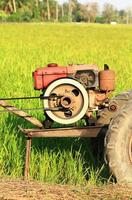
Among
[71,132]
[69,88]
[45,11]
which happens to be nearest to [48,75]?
[69,88]

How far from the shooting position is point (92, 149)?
391 centimetres

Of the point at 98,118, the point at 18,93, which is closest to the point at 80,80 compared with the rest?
the point at 98,118

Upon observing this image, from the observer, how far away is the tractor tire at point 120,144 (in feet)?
10.2

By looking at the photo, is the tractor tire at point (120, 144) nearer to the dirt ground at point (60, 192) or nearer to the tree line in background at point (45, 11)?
the dirt ground at point (60, 192)

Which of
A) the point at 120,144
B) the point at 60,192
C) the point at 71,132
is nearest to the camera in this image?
the point at 60,192

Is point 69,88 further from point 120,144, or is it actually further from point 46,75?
point 120,144

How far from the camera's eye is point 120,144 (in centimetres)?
314

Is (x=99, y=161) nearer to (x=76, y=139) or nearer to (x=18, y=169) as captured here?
(x=76, y=139)

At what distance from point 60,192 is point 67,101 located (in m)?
0.69

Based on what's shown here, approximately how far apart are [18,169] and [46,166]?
0.78 feet

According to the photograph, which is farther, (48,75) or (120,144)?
(48,75)

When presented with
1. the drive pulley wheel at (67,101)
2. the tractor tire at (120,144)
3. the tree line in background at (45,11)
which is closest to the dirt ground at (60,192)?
the tractor tire at (120,144)

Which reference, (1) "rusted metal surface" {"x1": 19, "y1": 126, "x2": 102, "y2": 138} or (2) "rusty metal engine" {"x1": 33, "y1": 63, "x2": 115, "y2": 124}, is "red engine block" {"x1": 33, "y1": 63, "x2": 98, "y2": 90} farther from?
(1) "rusted metal surface" {"x1": 19, "y1": 126, "x2": 102, "y2": 138}

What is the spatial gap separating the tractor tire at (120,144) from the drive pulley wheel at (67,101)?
0.31 meters
